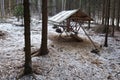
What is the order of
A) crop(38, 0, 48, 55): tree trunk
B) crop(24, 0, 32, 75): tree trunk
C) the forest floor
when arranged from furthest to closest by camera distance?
1. crop(38, 0, 48, 55): tree trunk
2. the forest floor
3. crop(24, 0, 32, 75): tree trunk

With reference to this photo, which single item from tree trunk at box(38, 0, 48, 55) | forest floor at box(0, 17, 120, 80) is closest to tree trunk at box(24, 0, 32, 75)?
forest floor at box(0, 17, 120, 80)

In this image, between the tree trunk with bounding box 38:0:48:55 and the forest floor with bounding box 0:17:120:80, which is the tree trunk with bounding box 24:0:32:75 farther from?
the tree trunk with bounding box 38:0:48:55

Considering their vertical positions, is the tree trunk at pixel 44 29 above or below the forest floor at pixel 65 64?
above

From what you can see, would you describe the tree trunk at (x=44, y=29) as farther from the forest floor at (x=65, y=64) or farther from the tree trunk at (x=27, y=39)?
the tree trunk at (x=27, y=39)

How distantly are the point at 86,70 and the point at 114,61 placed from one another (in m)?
2.44

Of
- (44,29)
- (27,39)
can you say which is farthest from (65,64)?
(27,39)

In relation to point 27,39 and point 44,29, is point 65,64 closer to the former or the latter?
point 44,29

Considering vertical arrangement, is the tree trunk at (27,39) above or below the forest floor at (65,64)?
above

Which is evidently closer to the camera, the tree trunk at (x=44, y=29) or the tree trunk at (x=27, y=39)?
the tree trunk at (x=27, y=39)

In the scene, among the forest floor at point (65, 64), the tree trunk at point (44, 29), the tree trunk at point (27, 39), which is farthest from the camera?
the tree trunk at point (44, 29)

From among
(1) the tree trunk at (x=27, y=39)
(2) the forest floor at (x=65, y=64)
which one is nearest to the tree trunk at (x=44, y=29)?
(2) the forest floor at (x=65, y=64)

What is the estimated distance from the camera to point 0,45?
39.1ft

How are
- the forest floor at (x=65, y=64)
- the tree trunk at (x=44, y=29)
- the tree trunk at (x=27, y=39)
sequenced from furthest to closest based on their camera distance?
the tree trunk at (x=44, y=29)
the forest floor at (x=65, y=64)
the tree trunk at (x=27, y=39)

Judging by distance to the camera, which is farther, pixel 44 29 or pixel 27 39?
pixel 44 29
